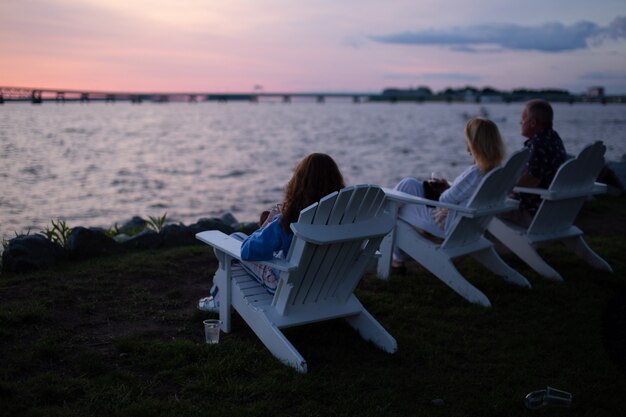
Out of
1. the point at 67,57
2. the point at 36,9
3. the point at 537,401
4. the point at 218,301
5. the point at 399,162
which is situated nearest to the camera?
the point at 537,401

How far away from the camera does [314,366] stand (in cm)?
341

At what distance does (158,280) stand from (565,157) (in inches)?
154

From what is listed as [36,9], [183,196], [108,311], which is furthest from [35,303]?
[36,9]

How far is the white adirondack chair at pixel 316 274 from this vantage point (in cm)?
323

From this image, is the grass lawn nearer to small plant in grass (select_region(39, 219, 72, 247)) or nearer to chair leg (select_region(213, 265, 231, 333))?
chair leg (select_region(213, 265, 231, 333))

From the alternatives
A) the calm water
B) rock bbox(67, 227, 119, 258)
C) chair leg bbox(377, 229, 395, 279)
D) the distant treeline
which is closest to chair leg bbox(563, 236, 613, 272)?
chair leg bbox(377, 229, 395, 279)

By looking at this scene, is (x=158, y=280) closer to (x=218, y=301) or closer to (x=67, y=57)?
(x=218, y=301)

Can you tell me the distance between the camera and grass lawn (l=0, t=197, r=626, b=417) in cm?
295

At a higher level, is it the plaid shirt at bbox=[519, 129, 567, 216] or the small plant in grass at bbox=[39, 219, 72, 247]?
the plaid shirt at bbox=[519, 129, 567, 216]

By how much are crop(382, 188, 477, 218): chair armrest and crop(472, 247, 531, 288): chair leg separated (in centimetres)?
72

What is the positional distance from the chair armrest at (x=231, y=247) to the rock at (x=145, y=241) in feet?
8.00

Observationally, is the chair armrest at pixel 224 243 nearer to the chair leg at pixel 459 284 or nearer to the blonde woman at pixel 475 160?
the chair leg at pixel 459 284

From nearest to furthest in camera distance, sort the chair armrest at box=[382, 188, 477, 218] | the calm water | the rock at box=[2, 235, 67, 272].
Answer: the chair armrest at box=[382, 188, 477, 218] < the rock at box=[2, 235, 67, 272] < the calm water

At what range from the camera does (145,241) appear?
6230mm
